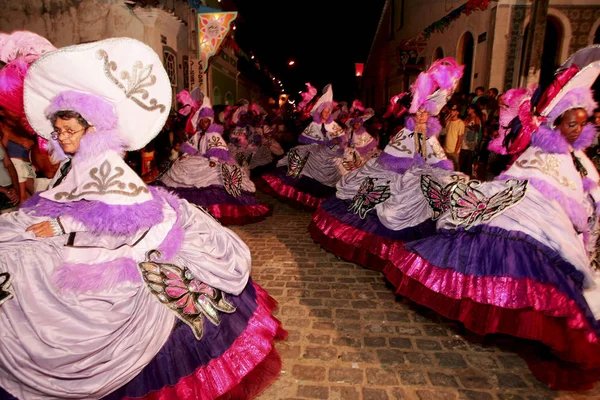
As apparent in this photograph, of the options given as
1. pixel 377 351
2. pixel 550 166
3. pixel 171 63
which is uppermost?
pixel 171 63

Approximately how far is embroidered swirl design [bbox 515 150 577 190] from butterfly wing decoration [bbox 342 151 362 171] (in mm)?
5386

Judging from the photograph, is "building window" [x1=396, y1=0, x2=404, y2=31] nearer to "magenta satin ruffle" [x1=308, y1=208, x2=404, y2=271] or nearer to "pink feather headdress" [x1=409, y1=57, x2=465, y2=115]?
"pink feather headdress" [x1=409, y1=57, x2=465, y2=115]

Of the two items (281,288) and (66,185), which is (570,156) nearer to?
(281,288)

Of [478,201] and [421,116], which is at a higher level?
[421,116]

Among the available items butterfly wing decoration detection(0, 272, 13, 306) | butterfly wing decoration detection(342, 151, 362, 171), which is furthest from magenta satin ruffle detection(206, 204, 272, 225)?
butterfly wing decoration detection(0, 272, 13, 306)

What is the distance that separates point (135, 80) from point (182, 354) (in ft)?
5.74

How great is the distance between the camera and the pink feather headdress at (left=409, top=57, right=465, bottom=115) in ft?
14.5

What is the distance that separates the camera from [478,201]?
11.1 ft

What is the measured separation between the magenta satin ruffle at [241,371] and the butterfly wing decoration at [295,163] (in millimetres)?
5945

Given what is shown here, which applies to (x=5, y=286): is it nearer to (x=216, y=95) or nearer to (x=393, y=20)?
(x=216, y=95)

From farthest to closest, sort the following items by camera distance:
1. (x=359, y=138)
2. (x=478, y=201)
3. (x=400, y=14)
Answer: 1. (x=400, y=14)
2. (x=359, y=138)
3. (x=478, y=201)

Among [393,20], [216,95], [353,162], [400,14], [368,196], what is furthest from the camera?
[393,20]

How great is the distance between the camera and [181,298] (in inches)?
93.0

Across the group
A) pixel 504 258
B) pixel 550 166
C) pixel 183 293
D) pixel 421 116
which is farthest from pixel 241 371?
pixel 421 116
